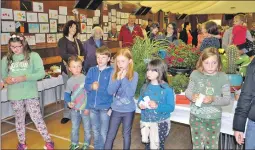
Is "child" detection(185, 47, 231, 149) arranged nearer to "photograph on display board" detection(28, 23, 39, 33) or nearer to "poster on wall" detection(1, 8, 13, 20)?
"poster on wall" detection(1, 8, 13, 20)

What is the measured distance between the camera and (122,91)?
2359 millimetres

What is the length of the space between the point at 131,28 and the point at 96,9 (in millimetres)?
4130

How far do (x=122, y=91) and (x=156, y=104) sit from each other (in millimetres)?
341

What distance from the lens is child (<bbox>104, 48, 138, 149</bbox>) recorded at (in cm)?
233

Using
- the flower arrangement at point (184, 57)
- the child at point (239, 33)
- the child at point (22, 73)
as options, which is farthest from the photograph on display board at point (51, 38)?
the flower arrangement at point (184, 57)

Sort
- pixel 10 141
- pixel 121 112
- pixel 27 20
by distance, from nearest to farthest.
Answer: pixel 121 112 < pixel 10 141 < pixel 27 20

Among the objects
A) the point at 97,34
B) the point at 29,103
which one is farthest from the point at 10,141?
the point at 97,34

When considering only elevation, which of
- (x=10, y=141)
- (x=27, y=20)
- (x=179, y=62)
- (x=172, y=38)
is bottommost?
(x=10, y=141)

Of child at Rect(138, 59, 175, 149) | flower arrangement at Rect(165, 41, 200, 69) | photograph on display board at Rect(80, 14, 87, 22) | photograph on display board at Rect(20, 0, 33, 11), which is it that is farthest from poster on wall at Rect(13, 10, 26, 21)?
child at Rect(138, 59, 175, 149)

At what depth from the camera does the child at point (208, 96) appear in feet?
6.84

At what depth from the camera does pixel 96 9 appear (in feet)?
28.1

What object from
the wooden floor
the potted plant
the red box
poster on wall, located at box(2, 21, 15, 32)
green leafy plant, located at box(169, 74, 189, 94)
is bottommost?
the wooden floor

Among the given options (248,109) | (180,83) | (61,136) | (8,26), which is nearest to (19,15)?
(8,26)

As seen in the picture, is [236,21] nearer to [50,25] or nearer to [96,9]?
[50,25]
